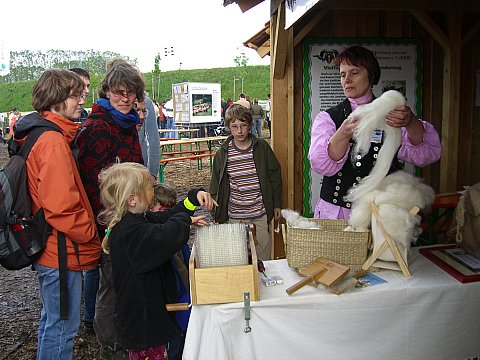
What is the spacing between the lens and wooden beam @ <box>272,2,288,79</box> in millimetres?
3104

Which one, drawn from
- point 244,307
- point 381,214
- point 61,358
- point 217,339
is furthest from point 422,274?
point 61,358

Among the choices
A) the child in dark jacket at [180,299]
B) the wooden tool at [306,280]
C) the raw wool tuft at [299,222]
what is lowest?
the child in dark jacket at [180,299]

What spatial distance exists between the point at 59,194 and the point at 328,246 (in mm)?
1239

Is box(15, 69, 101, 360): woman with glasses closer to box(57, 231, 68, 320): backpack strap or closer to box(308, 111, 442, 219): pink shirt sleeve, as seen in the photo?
box(57, 231, 68, 320): backpack strap

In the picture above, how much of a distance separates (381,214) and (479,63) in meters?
2.50

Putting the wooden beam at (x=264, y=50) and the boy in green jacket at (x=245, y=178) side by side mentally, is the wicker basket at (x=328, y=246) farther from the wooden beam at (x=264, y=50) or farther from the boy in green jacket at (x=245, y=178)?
the wooden beam at (x=264, y=50)

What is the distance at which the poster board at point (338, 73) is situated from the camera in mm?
3596

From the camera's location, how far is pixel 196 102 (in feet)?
64.5

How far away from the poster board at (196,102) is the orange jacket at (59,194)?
17175 mm

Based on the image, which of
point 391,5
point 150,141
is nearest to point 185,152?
point 150,141

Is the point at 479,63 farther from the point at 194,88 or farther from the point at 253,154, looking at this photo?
the point at 194,88

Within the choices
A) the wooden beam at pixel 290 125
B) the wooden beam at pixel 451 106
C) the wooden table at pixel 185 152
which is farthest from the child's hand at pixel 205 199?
the wooden table at pixel 185 152

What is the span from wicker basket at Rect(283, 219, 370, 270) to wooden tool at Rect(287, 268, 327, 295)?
13 centimetres

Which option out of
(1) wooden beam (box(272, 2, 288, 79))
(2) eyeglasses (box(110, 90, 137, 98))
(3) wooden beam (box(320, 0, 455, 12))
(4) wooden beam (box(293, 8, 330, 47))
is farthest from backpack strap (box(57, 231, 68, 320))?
(3) wooden beam (box(320, 0, 455, 12))
